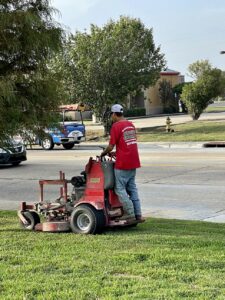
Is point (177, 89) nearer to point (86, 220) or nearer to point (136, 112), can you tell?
point (136, 112)

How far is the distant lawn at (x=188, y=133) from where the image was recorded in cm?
3141

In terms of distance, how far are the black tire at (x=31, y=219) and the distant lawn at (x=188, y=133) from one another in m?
22.3

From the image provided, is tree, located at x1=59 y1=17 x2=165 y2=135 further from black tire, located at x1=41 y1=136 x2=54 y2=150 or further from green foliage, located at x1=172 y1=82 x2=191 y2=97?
green foliage, located at x1=172 y1=82 x2=191 y2=97

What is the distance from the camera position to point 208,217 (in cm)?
1048

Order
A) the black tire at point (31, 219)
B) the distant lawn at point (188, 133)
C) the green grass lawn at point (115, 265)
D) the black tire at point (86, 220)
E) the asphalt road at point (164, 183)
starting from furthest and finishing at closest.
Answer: the distant lawn at point (188, 133), the asphalt road at point (164, 183), the black tire at point (31, 219), the black tire at point (86, 220), the green grass lawn at point (115, 265)

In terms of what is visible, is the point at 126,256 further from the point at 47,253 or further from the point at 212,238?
the point at 212,238

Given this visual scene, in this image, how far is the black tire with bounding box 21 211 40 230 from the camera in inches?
346

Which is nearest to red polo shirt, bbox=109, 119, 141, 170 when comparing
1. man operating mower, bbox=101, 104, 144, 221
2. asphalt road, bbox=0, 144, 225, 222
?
man operating mower, bbox=101, 104, 144, 221

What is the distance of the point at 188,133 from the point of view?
3369 cm

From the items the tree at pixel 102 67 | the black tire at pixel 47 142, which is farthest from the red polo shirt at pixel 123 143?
the tree at pixel 102 67

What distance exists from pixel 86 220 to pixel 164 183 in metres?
7.11

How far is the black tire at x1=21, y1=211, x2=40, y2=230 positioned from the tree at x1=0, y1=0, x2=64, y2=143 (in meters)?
1.17

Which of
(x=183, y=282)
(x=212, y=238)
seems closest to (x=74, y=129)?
(x=212, y=238)

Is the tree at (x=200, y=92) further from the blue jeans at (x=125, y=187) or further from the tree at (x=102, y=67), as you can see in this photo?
the blue jeans at (x=125, y=187)
